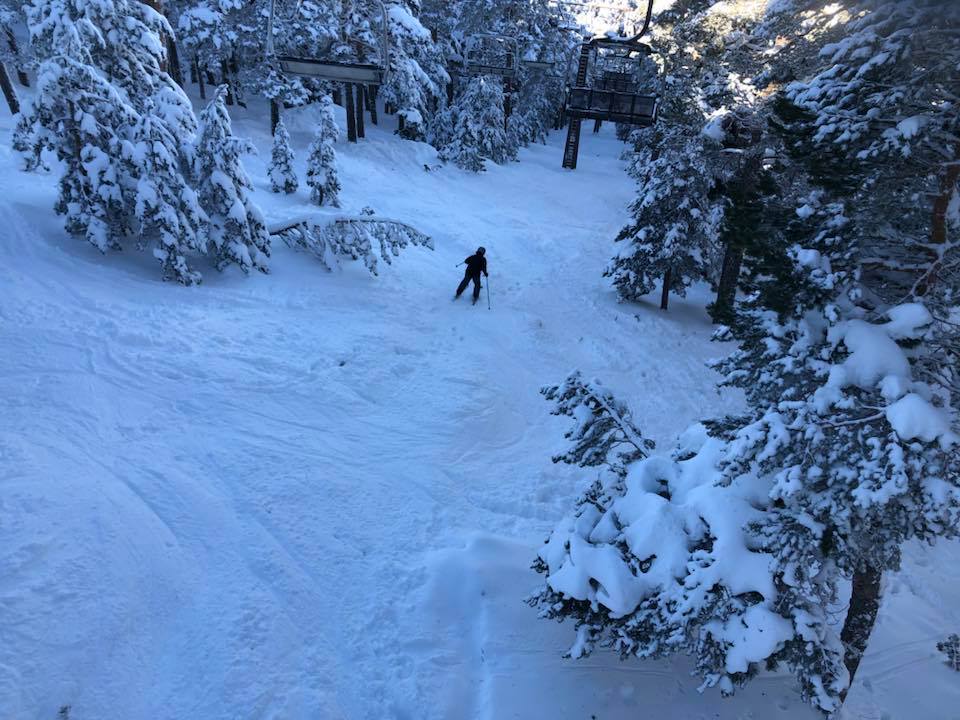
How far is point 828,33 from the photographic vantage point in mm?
5387

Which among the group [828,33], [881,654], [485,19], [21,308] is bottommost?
[881,654]

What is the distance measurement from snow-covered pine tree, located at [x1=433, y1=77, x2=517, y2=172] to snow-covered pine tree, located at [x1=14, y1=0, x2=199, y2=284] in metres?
22.5

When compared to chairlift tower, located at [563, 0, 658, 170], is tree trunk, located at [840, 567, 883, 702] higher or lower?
lower

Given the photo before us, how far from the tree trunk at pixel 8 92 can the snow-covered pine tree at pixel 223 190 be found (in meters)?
19.7

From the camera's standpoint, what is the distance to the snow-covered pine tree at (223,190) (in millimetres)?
12516

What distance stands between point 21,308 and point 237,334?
3.58m

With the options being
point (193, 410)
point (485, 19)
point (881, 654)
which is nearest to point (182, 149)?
point (193, 410)

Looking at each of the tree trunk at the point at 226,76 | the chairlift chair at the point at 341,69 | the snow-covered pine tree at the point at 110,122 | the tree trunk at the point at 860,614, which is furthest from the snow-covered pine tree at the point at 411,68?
the tree trunk at the point at 860,614

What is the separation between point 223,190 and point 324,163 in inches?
325

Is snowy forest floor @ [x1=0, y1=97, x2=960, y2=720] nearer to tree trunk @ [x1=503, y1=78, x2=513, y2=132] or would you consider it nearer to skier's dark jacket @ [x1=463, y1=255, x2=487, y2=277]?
skier's dark jacket @ [x1=463, y1=255, x2=487, y2=277]

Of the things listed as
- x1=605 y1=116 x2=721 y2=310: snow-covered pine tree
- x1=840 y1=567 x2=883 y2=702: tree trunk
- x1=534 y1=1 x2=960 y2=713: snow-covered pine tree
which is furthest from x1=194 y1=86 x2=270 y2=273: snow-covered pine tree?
x1=840 y1=567 x2=883 y2=702: tree trunk

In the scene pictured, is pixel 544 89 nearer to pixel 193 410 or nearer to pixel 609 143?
pixel 609 143

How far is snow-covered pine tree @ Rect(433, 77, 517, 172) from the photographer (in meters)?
33.3

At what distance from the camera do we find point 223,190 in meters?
12.7
